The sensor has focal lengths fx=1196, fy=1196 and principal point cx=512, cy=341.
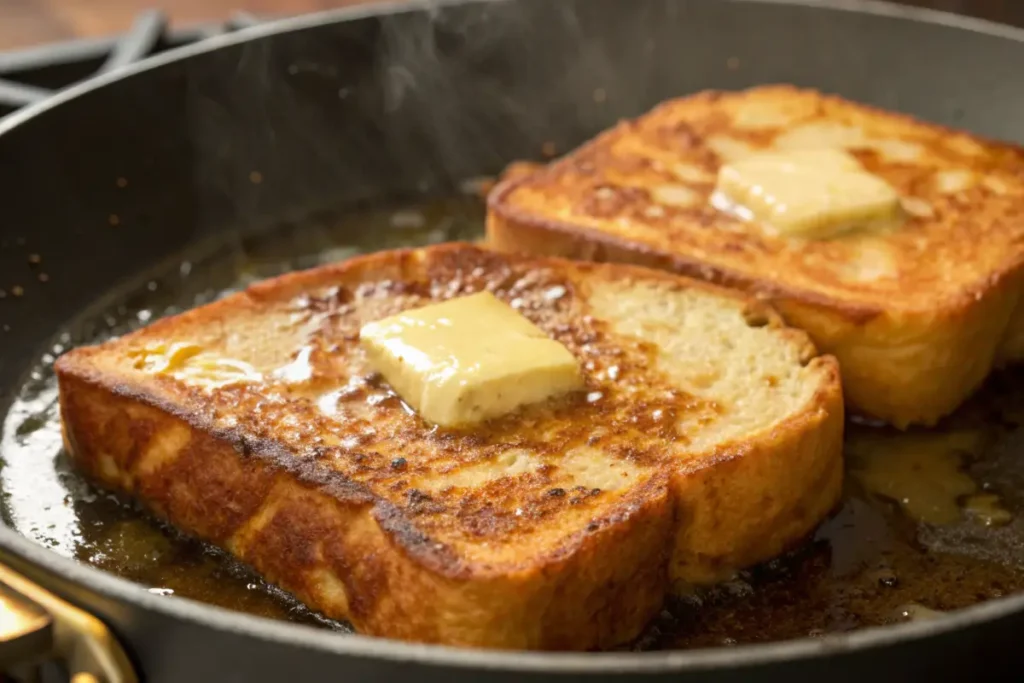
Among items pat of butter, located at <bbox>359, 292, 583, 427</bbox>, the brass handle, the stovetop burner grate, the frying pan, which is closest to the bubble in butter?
pat of butter, located at <bbox>359, 292, 583, 427</bbox>

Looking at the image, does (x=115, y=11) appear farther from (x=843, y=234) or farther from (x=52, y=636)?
(x=52, y=636)

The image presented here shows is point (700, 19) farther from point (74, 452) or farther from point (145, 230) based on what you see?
point (74, 452)

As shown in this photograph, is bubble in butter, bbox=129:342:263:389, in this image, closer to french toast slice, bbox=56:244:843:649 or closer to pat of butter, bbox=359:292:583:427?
french toast slice, bbox=56:244:843:649

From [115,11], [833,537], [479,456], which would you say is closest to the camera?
[479,456]

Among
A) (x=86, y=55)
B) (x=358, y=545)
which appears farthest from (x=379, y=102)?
(x=358, y=545)

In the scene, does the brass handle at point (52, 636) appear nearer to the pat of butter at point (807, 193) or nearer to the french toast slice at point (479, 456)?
the french toast slice at point (479, 456)

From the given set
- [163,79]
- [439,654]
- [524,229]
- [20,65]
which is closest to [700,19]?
[524,229]
